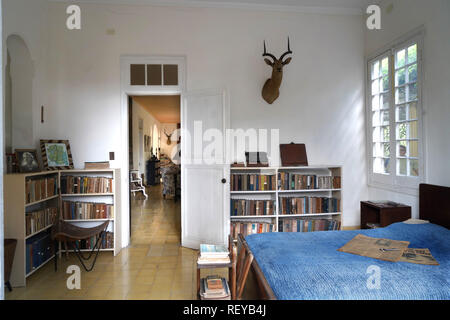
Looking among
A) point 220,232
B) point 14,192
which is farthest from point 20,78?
point 220,232

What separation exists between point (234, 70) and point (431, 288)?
3857 mm

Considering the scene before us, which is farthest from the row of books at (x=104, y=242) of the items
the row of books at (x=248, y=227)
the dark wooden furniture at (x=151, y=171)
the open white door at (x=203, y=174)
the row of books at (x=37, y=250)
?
the dark wooden furniture at (x=151, y=171)

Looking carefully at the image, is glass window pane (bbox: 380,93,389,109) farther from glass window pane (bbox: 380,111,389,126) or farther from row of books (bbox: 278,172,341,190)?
row of books (bbox: 278,172,341,190)

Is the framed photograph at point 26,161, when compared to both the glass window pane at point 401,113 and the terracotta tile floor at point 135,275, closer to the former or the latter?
the terracotta tile floor at point 135,275

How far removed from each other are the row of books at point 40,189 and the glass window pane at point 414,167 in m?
4.76

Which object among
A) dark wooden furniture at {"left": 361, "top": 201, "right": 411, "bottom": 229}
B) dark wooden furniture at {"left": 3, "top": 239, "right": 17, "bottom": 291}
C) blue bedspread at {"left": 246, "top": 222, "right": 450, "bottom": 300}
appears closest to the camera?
blue bedspread at {"left": 246, "top": 222, "right": 450, "bottom": 300}

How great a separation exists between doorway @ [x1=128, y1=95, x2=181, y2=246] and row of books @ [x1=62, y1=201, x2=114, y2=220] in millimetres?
695

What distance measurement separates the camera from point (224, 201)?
4.20 m

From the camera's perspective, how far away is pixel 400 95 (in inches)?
161

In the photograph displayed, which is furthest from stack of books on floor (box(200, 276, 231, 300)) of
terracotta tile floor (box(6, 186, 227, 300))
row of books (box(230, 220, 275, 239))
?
row of books (box(230, 220, 275, 239))

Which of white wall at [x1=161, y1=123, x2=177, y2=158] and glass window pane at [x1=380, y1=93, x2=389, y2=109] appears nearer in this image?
glass window pane at [x1=380, y1=93, x2=389, y2=109]

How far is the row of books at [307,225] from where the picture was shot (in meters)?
4.52

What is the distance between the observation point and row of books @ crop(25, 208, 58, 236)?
3.37 meters
